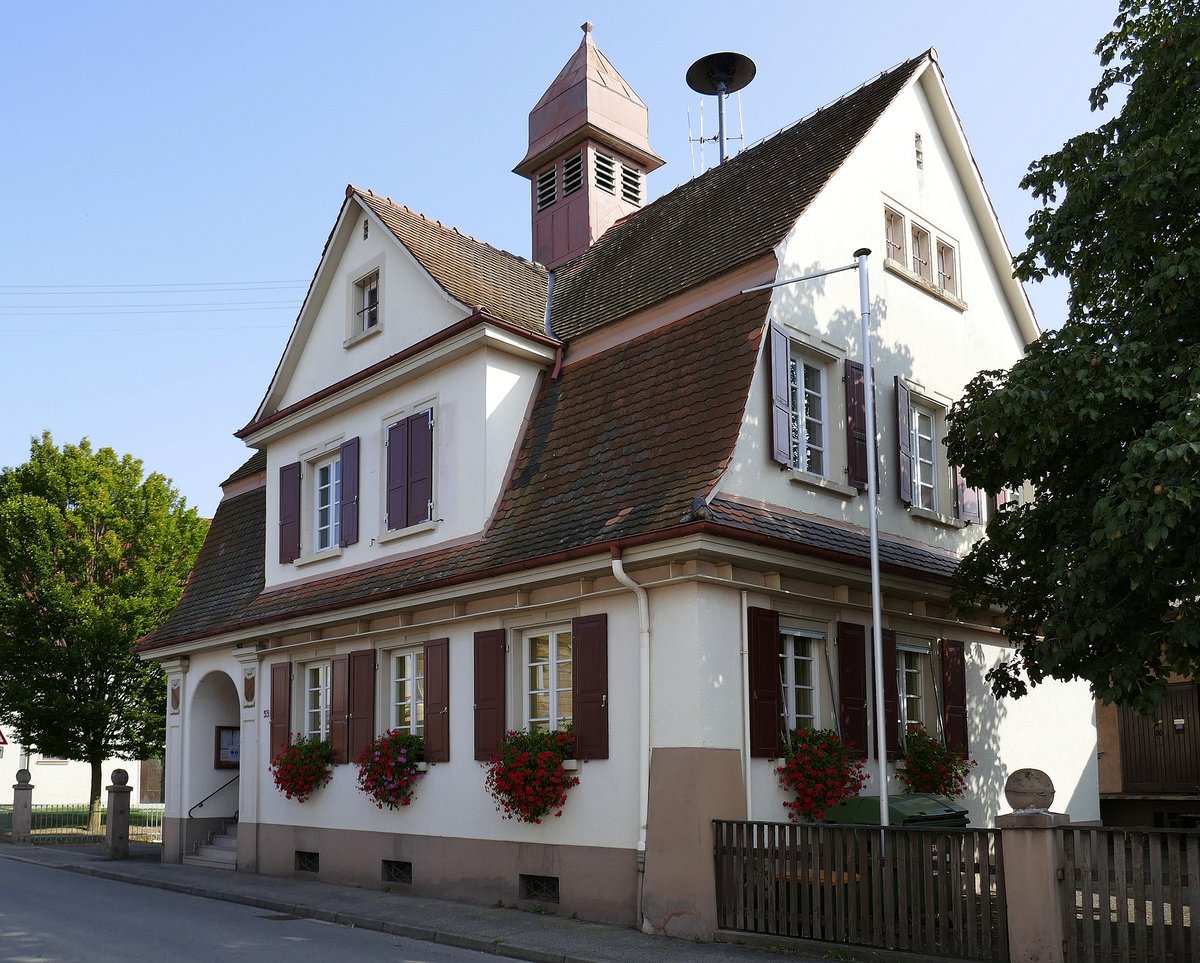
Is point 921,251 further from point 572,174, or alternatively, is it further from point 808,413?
point 572,174

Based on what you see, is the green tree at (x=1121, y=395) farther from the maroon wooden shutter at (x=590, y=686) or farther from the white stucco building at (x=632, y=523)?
the maroon wooden shutter at (x=590, y=686)

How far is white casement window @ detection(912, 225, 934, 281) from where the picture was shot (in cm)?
1684

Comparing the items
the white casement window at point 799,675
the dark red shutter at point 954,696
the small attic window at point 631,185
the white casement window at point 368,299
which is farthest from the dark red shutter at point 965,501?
the small attic window at point 631,185

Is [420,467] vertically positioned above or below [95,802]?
above

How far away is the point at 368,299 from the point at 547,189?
5.70 meters

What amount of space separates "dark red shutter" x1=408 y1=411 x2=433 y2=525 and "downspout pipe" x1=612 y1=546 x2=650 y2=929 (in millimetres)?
4373

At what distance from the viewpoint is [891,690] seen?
47.4ft

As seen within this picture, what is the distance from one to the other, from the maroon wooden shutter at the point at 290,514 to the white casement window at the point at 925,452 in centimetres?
903

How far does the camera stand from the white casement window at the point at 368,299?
1848cm

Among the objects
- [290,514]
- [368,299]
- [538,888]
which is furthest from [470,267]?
[538,888]

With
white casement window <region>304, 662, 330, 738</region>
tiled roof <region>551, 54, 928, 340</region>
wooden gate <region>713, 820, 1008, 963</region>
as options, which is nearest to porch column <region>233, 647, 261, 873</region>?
white casement window <region>304, 662, 330, 738</region>

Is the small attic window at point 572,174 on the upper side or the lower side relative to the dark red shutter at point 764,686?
upper

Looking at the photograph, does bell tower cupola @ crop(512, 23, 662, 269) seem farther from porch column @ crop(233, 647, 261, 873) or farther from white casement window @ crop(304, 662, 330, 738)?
porch column @ crop(233, 647, 261, 873)

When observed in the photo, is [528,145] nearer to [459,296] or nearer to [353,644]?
[459,296]
